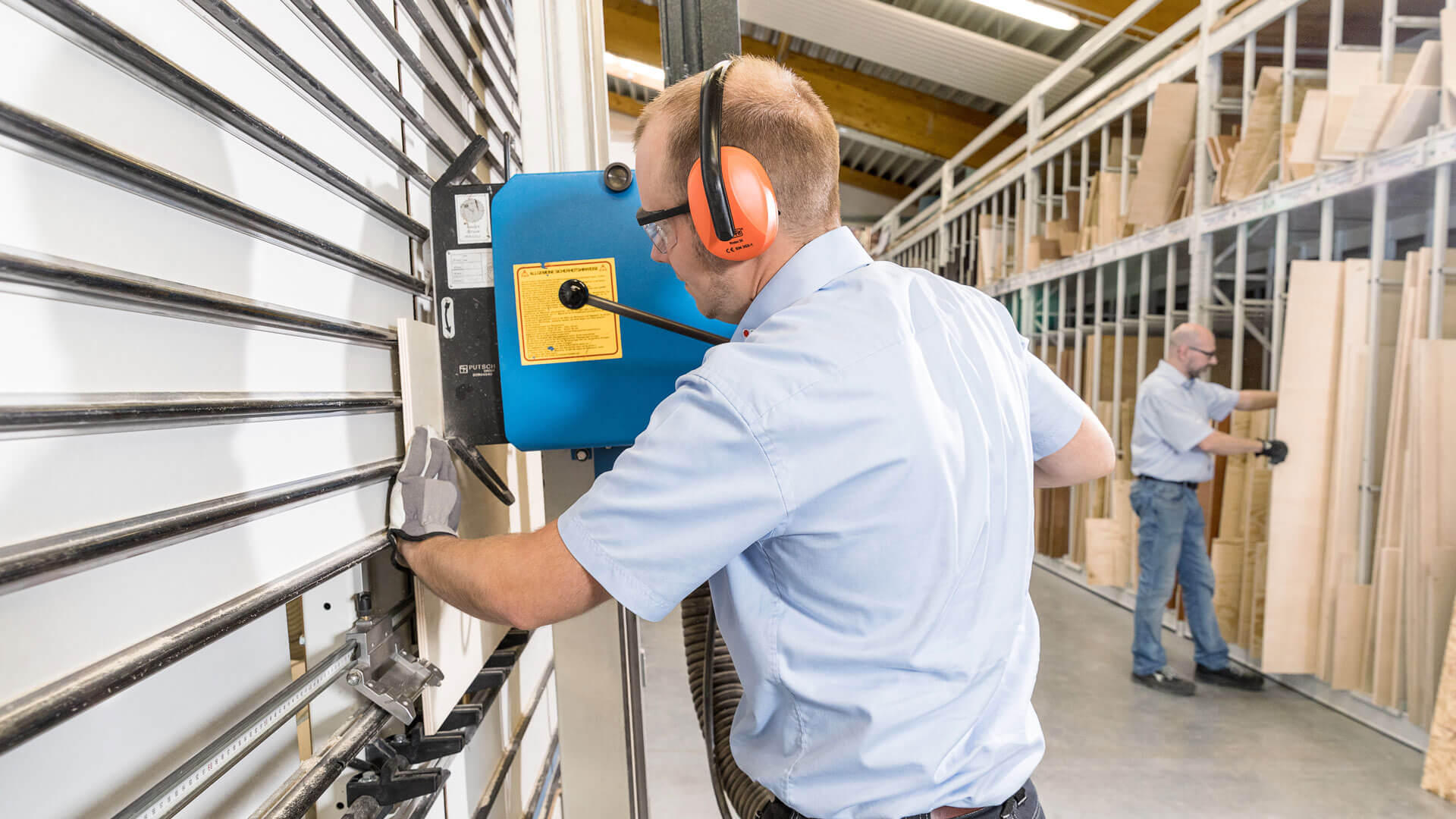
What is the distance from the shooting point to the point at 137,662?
0.64m

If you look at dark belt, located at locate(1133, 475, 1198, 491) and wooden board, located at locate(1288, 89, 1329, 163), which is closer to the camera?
wooden board, located at locate(1288, 89, 1329, 163)

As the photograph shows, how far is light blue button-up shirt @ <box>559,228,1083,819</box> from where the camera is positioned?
862 mm

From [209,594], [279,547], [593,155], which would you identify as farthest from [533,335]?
[593,155]

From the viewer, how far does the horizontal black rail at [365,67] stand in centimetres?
98

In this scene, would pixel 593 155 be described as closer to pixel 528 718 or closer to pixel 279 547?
pixel 279 547

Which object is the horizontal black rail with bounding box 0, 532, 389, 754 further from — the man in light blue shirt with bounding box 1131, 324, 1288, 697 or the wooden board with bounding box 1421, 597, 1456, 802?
the man in light blue shirt with bounding box 1131, 324, 1288, 697

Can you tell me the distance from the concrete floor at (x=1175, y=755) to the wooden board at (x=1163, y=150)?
2.57m

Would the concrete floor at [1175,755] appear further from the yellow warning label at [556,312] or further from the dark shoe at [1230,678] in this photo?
the yellow warning label at [556,312]

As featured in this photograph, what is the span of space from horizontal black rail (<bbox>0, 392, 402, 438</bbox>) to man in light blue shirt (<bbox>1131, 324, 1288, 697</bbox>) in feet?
12.9

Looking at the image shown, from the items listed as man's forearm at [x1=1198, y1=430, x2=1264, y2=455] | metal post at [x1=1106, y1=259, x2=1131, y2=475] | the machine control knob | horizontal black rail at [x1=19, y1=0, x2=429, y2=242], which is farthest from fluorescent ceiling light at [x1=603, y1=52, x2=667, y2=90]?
horizontal black rail at [x1=19, y1=0, x2=429, y2=242]

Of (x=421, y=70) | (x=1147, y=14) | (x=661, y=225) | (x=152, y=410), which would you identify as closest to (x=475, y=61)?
(x=421, y=70)

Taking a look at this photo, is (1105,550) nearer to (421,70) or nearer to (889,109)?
(421,70)

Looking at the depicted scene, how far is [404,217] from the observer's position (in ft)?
4.42

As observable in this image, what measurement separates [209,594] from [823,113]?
90cm
